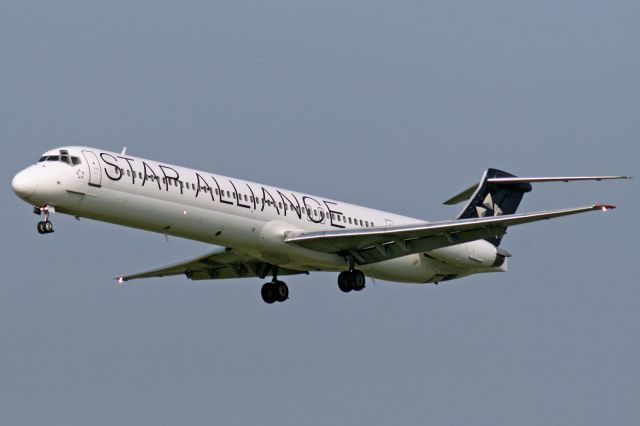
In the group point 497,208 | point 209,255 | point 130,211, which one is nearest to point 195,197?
point 130,211

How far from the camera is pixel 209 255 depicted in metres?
39.6

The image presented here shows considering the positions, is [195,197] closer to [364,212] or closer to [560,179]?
[364,212]

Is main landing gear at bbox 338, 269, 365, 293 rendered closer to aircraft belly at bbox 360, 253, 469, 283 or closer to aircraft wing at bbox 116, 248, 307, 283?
aircraft belly at bbox 360, 253, 469, 283

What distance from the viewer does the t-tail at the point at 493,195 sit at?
42.3 meters

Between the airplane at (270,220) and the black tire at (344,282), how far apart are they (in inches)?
1.6

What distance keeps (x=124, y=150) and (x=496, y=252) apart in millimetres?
12502

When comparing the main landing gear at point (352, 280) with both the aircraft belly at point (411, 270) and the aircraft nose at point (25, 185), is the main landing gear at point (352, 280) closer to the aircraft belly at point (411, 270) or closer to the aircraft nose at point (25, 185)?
the aircraft belly at point (411, 270)

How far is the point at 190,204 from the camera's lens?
34.6m

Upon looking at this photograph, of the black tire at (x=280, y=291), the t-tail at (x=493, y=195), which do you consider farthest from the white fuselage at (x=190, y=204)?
the t-tail at (x=493, y=195)

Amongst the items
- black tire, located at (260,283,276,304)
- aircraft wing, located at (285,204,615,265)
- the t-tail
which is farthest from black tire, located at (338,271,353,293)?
the t-tail

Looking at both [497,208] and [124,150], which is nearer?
[124,150]

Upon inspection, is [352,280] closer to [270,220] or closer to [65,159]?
[270,220]

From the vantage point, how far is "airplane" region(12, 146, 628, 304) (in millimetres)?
33469

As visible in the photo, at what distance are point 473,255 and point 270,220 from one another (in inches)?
295
